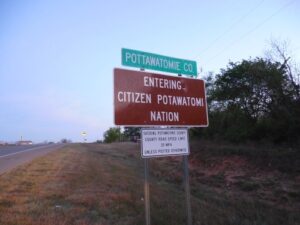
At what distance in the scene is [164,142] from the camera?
637 cm

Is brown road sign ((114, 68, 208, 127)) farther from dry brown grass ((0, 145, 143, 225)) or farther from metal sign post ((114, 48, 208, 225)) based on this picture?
dry brown grass ((0, 145, 143, 225))

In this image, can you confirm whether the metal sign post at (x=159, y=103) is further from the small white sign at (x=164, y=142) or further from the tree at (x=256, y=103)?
the tree at (x=256, y=103)

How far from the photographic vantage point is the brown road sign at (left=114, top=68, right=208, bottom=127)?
5.98 metres

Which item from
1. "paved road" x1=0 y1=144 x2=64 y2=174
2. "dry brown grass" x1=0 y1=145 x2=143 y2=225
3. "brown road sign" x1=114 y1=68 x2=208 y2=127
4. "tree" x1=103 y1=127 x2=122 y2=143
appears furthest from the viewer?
"tree" x1=103 y1=127 x2=122 y2=143

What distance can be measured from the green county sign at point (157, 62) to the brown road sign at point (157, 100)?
0.14 meters

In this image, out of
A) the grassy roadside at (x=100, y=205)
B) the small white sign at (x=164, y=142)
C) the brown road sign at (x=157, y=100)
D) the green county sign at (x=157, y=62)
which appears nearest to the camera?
the brown road sign at (x=157, y=100)

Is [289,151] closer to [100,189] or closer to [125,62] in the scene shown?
[100,189]

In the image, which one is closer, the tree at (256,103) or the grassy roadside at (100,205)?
the grassy roadside at (100,205)

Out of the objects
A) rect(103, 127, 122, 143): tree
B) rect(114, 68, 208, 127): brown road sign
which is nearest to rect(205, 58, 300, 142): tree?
rect(114, 68, 208, 127): brown road sign

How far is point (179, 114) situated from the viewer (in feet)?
22.3

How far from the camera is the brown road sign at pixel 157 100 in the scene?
598 centimetres

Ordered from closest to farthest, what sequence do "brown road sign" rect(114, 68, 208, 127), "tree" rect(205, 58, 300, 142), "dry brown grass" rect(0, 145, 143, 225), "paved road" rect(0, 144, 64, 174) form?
"brown road sign" rect(114, 68, 208, 127) → "dry brown grass" rect(0, 145, 143, 225) → "paved road" rect(0, 144, 64, 174) → "tree" rect(205, 58, 300, 142)

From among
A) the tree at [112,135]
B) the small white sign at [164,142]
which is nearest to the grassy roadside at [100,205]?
the small white sign at [164,142]

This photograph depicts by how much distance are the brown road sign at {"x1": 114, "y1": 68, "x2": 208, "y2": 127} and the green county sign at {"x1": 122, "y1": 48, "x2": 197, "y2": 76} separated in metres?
0.14
